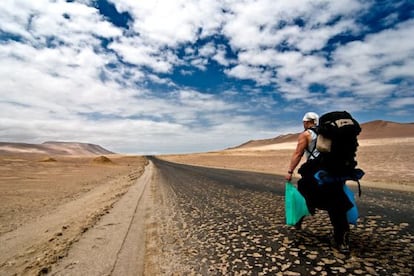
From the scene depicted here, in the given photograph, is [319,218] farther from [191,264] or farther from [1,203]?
[1,203]

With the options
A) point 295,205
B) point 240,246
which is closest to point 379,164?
point 295,205

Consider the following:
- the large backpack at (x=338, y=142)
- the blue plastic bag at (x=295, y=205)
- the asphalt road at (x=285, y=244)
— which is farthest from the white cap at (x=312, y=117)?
the asphalt road at (x=285, y=244)

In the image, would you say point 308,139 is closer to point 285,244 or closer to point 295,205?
point 295,205

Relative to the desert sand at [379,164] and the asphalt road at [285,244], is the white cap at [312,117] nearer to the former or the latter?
the asphalt road at [285,244]

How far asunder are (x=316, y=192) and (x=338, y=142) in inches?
36.1

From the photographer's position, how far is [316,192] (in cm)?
430

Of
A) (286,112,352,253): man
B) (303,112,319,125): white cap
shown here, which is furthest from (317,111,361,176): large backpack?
(303,112,319,125): white cap

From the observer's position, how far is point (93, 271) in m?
4.19

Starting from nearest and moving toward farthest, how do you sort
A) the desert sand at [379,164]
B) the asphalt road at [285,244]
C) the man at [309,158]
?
the asphalt road at [285,244], the man at [309,158], the desert sand at [379,164]

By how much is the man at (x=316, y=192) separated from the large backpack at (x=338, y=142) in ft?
0.75

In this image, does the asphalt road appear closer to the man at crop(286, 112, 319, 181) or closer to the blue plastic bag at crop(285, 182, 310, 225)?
the blue plastic bag at crop(285, 182, 310, 225)

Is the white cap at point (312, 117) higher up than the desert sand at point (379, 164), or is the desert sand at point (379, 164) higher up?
the white cap at point (312, 117)

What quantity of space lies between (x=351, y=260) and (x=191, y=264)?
2368 millimetres

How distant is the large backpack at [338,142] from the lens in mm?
3865
